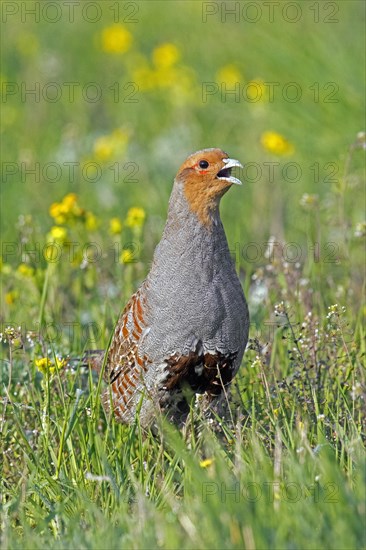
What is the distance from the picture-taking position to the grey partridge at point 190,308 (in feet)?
14.6

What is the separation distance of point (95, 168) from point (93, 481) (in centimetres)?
485

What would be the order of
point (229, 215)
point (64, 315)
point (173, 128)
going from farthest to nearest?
point (173, 128)
point (229, 215)
point (64, 315)

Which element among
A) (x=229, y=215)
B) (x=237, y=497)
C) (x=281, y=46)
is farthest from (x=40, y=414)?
(x=281, y=46)

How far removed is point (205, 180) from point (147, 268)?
79.0 inches

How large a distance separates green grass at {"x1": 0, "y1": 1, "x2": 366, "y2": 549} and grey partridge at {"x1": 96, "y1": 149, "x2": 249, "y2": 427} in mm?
158

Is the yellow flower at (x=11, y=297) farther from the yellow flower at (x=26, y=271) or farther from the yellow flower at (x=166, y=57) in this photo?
the yellow flower at (x=166, y=57)

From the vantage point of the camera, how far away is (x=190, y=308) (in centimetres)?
443

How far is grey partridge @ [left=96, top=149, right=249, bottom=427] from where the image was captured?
444 cm

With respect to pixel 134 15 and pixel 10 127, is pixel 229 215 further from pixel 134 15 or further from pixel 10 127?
pixel 134 15

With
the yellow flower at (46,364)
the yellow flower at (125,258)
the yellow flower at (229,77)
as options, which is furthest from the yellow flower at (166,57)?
the yellow flower at (46,364)

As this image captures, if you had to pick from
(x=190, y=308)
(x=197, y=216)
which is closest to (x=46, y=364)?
(x=190, y=308)

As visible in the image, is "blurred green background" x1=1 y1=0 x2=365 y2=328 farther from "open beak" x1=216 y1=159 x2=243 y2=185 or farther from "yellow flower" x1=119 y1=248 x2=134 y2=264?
"open beak" x1=216 y1=159 x2=243 y2=185

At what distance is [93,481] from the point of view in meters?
4.11

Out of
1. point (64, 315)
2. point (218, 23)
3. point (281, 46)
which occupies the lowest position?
point (64, 315)
